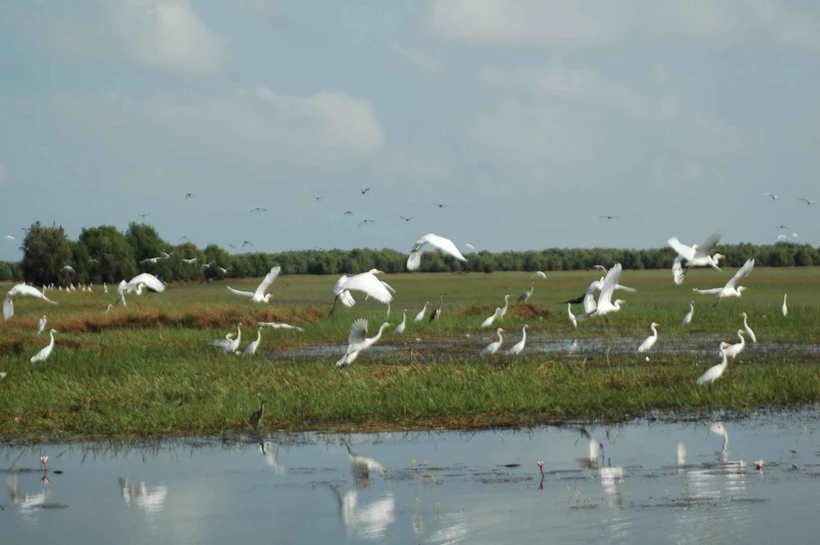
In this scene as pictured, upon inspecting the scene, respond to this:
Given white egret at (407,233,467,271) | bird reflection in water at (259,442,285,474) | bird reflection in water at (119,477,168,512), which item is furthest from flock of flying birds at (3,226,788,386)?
bird reflection in water at (119,477,168,512)

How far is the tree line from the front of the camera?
7844 cm

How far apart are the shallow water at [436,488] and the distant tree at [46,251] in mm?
68209

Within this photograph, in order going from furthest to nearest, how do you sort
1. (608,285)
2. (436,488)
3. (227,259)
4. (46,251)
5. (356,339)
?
(227,259)
(46,251)
(608,285)
(356,339)
(436,488)

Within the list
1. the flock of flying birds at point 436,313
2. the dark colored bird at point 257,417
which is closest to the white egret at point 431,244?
the flock of flying birds at point 436,313

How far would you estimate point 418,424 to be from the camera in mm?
13859

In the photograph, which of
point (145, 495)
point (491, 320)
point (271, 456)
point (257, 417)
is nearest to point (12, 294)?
point (491, 320)

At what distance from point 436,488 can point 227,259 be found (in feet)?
253

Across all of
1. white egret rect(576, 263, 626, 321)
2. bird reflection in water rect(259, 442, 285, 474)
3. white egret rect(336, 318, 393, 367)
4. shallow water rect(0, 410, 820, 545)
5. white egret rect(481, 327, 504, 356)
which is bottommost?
shallow water rect(0, 410, 820, 545)

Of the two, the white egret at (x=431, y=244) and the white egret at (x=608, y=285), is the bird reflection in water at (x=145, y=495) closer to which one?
the white egret at (x=431, y=244)

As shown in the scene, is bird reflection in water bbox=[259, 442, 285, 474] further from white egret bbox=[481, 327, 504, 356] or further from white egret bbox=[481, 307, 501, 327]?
white egret bbox=[481, 307, 501, 327]

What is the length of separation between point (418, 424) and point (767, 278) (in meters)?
54.7

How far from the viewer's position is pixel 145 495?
34.2 feet

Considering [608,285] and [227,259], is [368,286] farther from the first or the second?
[227,259]

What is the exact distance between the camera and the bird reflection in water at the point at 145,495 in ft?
32.9
